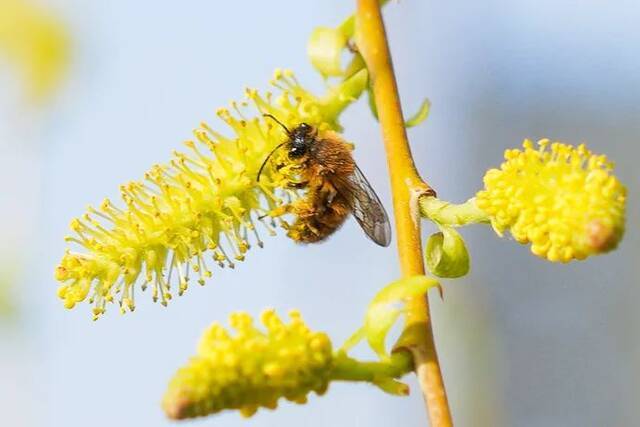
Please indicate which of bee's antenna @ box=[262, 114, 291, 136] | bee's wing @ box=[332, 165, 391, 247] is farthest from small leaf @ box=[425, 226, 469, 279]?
bee's antenna @ box=[262, 114, 291, 136]

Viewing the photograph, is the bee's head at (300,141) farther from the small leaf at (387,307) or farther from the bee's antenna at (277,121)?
the small leaf at (387,307)

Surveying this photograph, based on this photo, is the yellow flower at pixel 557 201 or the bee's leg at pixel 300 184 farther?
the bee's leg at pixel 300 184

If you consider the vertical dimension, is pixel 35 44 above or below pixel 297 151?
above

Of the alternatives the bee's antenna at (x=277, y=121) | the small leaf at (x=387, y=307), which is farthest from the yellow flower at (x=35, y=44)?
the small leaf at (x=387, y=307)

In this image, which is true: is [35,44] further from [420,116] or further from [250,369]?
[250,369]

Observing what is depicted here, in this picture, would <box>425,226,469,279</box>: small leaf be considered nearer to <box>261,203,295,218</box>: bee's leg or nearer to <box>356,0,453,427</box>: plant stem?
<box>356,0,453,427</box>: plant stem

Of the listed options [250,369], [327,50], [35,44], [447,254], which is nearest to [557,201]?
[447,254]

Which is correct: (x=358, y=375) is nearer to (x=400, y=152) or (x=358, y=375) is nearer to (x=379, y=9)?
(x=400, y=152)
